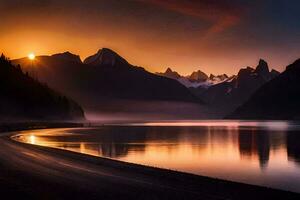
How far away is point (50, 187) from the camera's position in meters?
22.3

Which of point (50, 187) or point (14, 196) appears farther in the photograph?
point (50, 187)

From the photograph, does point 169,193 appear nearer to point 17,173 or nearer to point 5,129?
point 17,173

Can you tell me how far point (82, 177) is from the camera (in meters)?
26.9

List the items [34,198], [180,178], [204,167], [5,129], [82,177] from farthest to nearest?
1. [5,129]
2. [204,167]
3. [180,178]
4. [82,177]
5. [34,198]

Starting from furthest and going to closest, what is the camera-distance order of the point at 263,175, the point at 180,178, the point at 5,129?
the point at 5,129, the point at 263,175, the point at 180,178

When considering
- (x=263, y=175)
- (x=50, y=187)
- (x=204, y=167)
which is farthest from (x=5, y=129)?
(x=50, y=187)

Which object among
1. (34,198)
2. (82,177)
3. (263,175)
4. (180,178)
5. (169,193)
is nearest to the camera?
(34,198)

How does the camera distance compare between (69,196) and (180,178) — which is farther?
(180,178)

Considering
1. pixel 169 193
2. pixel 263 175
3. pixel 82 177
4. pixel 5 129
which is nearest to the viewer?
pixel 169 193

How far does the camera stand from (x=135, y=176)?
1161 inches

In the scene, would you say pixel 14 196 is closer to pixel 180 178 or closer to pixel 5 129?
pixel 180 178

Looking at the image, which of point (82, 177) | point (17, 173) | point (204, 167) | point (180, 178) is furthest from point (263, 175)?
point (17, 173)

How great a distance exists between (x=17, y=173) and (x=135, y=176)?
25.3 ft

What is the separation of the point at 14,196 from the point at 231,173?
24134mm
